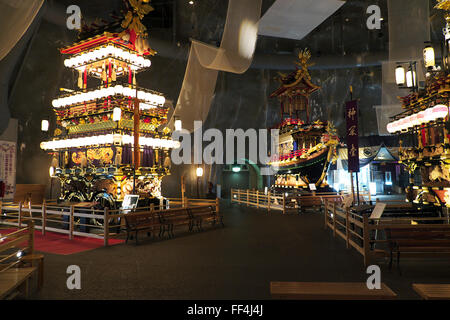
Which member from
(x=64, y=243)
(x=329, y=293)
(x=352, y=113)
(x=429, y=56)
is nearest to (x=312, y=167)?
(x=429, y=56)

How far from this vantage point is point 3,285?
11.7 ft

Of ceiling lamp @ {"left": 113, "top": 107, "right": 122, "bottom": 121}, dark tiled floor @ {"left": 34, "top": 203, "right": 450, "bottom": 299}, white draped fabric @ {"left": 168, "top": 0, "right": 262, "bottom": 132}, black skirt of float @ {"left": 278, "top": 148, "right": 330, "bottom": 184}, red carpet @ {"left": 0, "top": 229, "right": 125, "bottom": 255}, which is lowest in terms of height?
red carpet @ {"left": 0, "top": 229, "right": 125, "bottom": 255}

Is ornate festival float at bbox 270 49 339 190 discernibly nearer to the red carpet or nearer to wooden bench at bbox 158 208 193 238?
wooden bench at bbox 158 208 193 238

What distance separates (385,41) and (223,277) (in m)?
29.0

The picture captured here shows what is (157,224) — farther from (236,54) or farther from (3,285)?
(236,54)

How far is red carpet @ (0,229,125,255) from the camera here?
7.45m

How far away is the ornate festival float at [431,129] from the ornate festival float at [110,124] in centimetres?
970

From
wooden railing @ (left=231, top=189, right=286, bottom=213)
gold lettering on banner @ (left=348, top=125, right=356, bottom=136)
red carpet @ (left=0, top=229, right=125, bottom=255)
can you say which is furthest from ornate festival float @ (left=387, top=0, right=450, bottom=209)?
red carpet @ (left=0, top=229, right=125, bottom=255)

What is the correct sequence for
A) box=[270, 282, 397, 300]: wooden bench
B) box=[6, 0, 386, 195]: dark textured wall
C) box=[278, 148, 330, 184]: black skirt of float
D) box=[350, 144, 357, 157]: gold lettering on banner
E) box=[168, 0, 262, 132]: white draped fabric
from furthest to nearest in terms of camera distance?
box=[278, 148, 330, 184]: black skirt of float → box=[6, 0, 386, 195]: dark textured wall → box=[168, 0, 262, 132]: white draped fabric → box=[350, 144, 357, 157]: gold lettering on banner → box=[270, 282, 397, 300]: wooden bench

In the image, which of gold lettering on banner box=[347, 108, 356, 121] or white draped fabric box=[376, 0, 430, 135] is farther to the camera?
white draped fabric box=[376, 0, 430, 135]

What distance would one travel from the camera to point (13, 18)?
562cm

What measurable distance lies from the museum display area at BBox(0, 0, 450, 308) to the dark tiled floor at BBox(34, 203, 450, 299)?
52mm

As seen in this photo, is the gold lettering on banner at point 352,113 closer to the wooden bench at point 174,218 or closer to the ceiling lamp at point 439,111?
the ceiling lamp at point 439,111

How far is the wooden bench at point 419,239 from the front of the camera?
5469 mm
